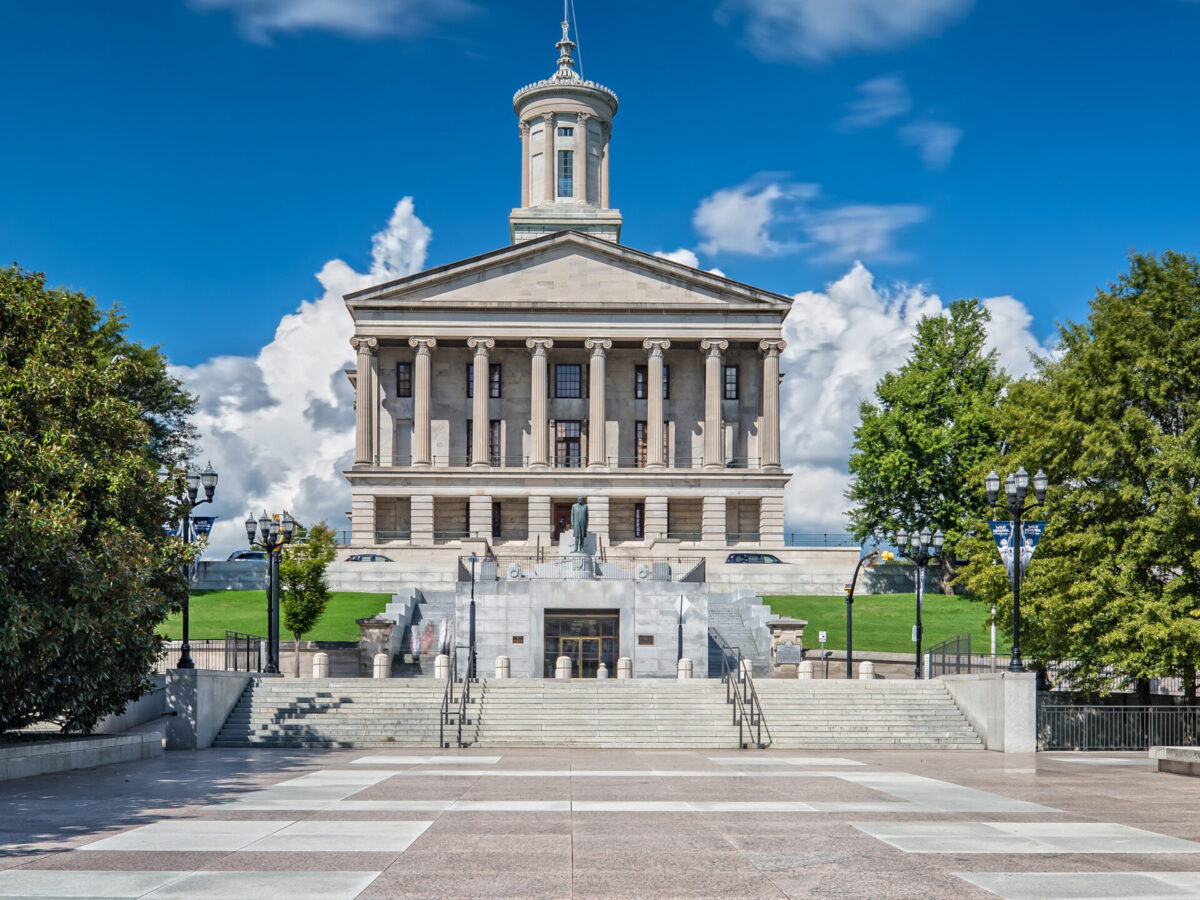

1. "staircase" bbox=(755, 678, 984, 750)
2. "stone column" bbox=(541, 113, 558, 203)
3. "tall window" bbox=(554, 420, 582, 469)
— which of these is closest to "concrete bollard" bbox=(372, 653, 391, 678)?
"staircase" bbox=(755, 678, 984, 750)

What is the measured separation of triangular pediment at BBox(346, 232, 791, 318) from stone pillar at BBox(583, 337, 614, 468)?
2.43 m

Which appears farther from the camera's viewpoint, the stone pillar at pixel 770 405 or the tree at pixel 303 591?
the stone pillar at pixel 770 405

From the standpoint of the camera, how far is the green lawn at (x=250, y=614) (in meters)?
46.2

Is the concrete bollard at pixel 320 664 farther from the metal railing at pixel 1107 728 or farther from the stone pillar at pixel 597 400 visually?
the stone pillar at pixel 597 400

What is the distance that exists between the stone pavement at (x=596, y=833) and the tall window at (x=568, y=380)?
54714 millimetres

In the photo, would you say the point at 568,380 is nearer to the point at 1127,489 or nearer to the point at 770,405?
the point at 770,405

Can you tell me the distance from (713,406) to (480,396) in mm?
14476

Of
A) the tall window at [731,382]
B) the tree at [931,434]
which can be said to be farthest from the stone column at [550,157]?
the tree at [931,434]

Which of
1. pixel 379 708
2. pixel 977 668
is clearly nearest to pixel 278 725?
pixel 379 708

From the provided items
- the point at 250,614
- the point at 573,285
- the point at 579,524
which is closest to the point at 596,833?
the point at 579,524

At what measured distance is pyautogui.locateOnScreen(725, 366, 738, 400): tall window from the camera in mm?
76125

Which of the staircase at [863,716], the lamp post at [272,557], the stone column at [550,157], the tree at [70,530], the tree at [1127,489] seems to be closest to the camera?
the tree at [70,530]

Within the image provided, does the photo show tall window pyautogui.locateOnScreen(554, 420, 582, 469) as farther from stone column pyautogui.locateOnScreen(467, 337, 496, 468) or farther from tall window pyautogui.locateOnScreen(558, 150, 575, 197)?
tall window pyautogui.locateOnScreen(558, 150, 575, 197)

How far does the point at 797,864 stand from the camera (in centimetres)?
1139
